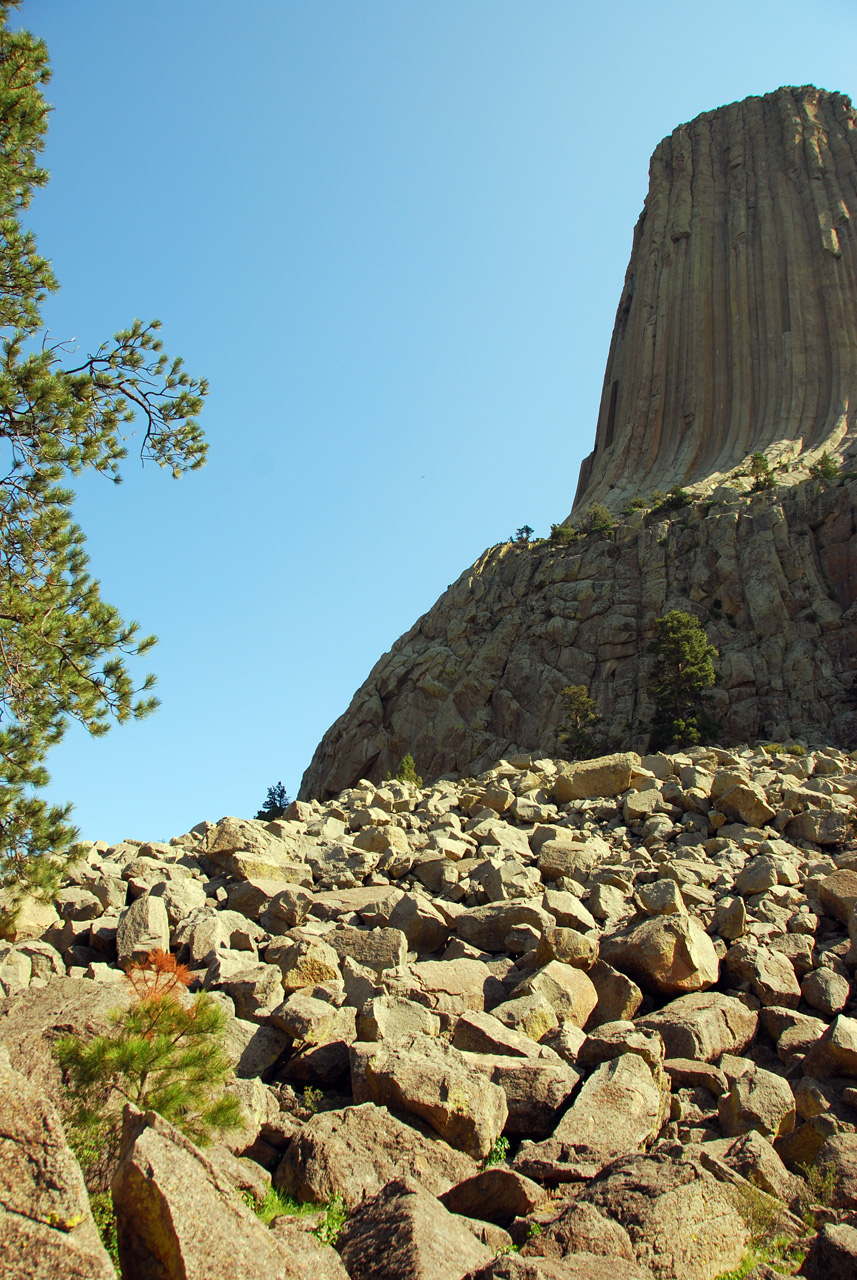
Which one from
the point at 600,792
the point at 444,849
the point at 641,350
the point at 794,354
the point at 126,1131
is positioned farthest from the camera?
the point at 641,350

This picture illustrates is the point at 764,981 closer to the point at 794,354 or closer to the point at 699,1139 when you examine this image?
the point at 699,1139

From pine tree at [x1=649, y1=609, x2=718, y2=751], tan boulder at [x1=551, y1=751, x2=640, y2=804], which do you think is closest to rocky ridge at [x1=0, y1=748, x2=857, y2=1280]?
tan boulder at [x1=551, y1=751, x2=640, y2=804]

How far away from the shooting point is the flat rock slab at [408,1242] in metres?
3.76

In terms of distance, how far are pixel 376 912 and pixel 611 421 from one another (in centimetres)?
5638

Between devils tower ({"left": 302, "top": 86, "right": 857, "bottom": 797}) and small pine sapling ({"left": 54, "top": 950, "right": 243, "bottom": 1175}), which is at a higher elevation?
devils tower ({"left": 302, "top": 86, "right": 857, "bottom": 797})

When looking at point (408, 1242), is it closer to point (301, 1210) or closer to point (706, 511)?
point (301, 1210)

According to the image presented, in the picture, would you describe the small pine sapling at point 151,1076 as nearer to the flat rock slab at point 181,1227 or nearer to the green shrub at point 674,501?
the flat rock slab at point 181,1227

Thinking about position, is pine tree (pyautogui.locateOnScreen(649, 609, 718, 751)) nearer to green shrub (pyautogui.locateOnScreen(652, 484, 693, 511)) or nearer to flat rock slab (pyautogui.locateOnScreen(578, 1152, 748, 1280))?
green shrub (pyautogui.locateOnScreen(652, 484, 693, 511))

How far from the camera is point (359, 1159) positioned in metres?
4.93

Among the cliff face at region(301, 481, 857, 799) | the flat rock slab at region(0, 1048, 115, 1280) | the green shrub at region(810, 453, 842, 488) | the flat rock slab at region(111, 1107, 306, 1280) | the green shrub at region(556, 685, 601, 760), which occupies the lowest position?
the flat rock slab at region(111, 1107, 306, 1280)

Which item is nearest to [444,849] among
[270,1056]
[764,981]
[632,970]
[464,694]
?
[632,970]

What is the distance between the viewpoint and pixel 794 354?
2041 inches

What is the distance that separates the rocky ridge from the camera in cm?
372

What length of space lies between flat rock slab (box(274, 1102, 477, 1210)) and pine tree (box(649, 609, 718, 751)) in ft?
87.6
